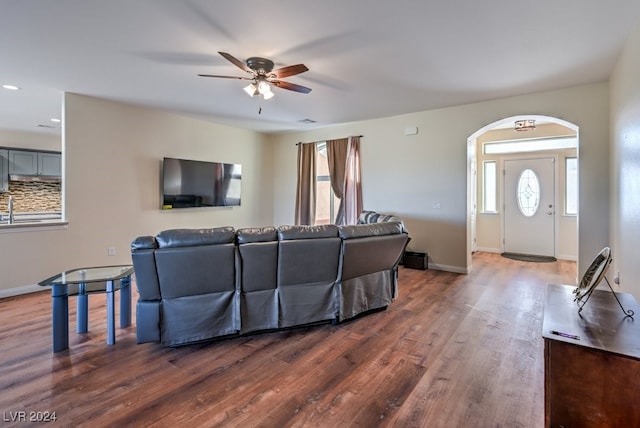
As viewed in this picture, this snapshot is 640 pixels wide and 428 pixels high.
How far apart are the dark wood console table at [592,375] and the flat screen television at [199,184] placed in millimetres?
5422

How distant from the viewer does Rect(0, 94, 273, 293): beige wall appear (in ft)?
13.4

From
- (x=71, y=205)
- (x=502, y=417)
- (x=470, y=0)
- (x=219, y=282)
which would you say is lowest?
(x=502, y=417)

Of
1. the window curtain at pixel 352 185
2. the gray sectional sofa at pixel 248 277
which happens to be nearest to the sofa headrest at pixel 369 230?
the gray sectional sofa at pixel 248 277

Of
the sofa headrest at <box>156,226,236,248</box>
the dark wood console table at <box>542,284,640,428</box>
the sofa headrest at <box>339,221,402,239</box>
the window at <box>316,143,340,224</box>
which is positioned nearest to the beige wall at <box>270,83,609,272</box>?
the window at <box>316,143,340,224</box>

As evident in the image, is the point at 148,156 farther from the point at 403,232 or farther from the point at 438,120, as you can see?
the point at 438,120

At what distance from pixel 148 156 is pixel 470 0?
4898mm

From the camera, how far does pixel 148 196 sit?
5.22 meters

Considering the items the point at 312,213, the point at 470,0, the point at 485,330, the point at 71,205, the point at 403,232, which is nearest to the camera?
the point at 470,0

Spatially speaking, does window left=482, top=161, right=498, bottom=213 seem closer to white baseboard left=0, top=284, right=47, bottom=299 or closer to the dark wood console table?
the dark wood console table

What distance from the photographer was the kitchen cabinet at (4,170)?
21.1ft

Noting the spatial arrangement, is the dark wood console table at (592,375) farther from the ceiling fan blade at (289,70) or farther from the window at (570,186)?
the window at (570,186)

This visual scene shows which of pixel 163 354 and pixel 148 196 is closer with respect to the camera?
pixel 163 354

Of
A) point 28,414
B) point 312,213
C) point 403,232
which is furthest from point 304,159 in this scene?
point 28,414

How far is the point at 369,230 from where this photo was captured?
3.12 m
